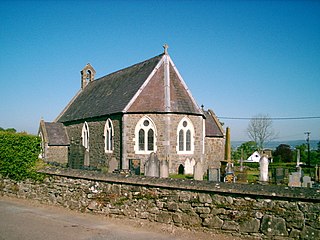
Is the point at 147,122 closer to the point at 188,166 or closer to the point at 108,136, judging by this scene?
the point at 108,136

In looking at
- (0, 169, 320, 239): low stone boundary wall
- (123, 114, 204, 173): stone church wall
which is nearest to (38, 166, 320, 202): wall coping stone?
(0, 169, 320, 239): low stone boundary wall

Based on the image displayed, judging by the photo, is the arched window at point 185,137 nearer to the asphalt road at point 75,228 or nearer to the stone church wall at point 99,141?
the stone church wall at point 99,141

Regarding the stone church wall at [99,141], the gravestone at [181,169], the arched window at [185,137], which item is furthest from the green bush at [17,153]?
the arched window at [185,137]

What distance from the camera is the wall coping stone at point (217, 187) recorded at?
7152 millimetres

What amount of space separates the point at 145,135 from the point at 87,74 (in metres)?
19.7

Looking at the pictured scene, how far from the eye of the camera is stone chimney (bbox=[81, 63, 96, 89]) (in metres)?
38.7

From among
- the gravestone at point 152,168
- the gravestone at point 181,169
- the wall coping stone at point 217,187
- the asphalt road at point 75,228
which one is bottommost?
the asphalt road at point 75,228

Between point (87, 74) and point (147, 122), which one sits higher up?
point (87, 74)

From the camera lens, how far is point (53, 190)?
37.9ft

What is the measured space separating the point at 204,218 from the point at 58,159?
24276 mm

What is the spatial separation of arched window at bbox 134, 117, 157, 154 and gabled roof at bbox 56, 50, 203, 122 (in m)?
0.93

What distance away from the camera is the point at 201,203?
27.2 ft

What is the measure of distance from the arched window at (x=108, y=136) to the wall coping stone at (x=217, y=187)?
1325 centimetres

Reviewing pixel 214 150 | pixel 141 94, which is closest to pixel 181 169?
pixel 141 94
